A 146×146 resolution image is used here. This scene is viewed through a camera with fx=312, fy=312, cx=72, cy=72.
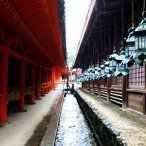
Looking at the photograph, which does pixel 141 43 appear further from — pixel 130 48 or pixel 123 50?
pixel 123 50

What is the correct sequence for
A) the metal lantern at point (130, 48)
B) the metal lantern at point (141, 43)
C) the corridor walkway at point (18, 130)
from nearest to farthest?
the metal lantern at point (141, 43) → the metal lantern at point (130, 48) → the corridor walkway at point (18, 130)

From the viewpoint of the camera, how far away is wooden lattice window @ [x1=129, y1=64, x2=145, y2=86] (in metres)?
7.88

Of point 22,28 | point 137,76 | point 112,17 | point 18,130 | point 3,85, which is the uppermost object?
point 112,17

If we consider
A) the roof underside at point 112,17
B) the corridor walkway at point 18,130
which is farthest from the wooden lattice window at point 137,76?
the corridor walkway at point 18,130

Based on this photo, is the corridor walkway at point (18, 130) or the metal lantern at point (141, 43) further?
the corridor walkway at point (18, 130)

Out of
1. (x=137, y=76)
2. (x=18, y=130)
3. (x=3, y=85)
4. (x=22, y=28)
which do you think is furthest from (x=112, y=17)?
(x=18, y=130)

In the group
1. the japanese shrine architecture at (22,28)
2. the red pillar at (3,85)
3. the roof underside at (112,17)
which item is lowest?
the red pillar at (3,85)

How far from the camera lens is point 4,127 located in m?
9.38

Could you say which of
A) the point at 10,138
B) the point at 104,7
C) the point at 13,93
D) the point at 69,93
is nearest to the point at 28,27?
the point at 104,7

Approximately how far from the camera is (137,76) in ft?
27.4

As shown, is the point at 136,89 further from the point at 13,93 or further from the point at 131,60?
the point at 13,93

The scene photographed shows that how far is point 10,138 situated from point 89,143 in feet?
7.58

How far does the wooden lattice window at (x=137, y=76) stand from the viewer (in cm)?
788

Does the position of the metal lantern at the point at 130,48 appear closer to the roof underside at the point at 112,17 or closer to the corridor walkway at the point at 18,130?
the roof underside at the point at 112,17
